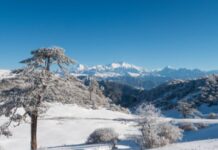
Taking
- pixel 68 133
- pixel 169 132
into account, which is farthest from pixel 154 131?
pixel 68 133

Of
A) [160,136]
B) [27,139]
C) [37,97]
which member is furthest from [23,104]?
[27,139]

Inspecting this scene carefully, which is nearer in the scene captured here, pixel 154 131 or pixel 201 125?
pixel 154 131

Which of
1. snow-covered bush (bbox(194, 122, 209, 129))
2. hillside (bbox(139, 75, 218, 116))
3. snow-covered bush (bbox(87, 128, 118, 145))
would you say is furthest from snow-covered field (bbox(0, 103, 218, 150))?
hillside (bbox(139, 75, 218, 116))

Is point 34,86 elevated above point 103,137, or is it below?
above

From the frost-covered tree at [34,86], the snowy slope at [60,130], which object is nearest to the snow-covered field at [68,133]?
the snowy slope at [60,130]

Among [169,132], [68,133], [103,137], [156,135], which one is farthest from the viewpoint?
[68,133]

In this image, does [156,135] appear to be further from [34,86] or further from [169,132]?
[34,86]

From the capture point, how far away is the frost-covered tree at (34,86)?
25.4 metres

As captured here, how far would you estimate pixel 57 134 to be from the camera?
53.9 m

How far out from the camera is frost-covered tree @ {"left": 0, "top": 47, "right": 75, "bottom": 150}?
25.4 metres

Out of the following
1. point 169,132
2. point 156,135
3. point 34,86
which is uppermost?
point 34,86

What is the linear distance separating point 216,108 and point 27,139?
9644 cm

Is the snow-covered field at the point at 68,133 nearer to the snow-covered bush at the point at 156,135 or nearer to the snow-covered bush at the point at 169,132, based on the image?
the snow-covered bush at the point at 169,132

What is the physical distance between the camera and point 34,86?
83.7 feet
